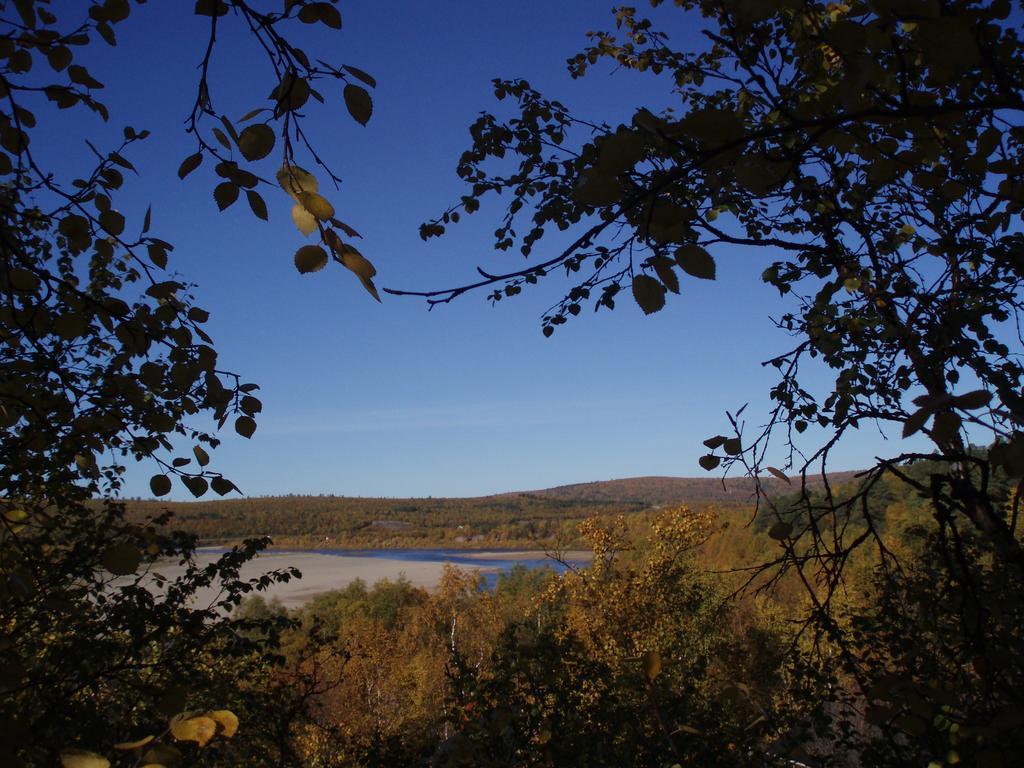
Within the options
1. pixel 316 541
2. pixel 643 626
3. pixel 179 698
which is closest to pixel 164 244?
pixel 179 698

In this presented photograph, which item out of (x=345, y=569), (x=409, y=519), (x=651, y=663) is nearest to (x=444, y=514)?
(x=409, y=519)

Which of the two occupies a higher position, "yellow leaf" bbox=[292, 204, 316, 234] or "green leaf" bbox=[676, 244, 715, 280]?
"yellow leaf" bbox=[292, 204, 316, 234]

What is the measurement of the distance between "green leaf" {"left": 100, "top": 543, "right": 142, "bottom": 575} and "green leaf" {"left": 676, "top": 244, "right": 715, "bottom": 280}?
4.00 feet

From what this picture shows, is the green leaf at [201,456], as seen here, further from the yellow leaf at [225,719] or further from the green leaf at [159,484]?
the yellow leaf at [225,719]

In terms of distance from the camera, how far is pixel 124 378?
5.46 feet

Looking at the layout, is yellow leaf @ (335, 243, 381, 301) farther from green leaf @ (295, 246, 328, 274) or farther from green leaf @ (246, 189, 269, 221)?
green leaf @ (246, 189, 269, 221)

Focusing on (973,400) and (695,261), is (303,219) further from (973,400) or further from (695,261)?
(973,400)

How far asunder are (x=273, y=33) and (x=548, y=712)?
17.0 feet

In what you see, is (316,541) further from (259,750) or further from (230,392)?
(230,392)

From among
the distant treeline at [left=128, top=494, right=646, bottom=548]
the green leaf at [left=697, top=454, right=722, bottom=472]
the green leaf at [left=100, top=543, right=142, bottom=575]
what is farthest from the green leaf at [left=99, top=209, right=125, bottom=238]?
the distant treeline at [left=128, top=494, right=646, bottom=548]

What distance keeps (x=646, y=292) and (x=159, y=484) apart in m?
1.50

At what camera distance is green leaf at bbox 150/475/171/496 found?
1.65m

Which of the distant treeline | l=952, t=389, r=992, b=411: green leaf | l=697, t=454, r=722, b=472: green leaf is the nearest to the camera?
l=952, t=389, r=992, b=411: green leaf

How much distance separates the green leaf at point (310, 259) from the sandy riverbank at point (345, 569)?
68483 millimetres
